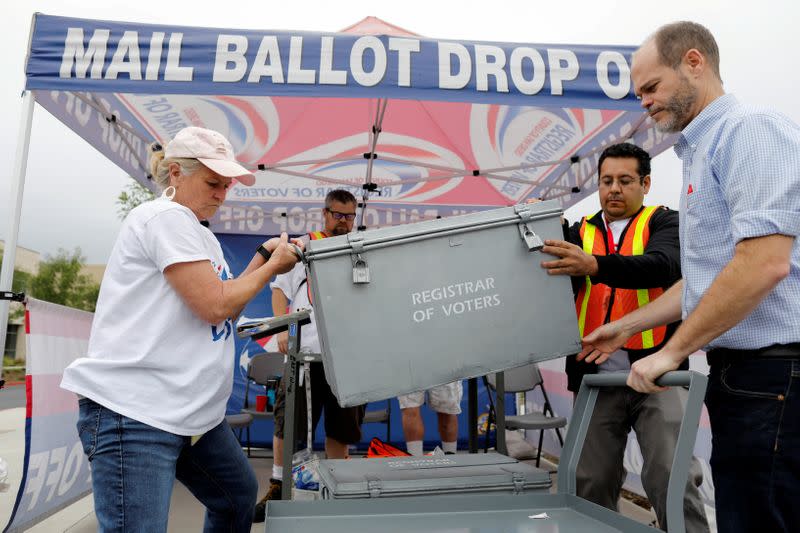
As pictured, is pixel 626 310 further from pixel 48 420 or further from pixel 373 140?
pixel 373 140

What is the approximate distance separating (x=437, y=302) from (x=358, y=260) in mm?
271

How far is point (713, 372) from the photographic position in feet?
5.46

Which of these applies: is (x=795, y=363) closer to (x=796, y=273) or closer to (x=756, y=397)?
(x=756, y=397)

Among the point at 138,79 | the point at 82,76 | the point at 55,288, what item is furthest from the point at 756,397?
the point at 55,288

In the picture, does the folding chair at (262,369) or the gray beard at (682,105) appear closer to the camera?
the gray beard at (682,105)

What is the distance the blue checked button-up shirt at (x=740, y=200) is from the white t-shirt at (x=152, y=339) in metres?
1.38

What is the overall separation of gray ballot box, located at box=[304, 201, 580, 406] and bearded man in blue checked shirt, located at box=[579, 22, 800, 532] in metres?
0.42

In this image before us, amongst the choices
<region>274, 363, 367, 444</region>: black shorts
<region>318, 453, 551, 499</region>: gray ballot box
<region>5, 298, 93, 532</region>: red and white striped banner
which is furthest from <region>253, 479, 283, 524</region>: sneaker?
<region>318, 453, 551, 499</region>: gray ballot box

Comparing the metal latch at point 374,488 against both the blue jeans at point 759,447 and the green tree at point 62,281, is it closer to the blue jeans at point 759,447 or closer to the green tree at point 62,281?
the blue jeans at point 759,447

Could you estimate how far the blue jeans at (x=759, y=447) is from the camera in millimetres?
1444

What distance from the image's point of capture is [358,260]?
1776mm

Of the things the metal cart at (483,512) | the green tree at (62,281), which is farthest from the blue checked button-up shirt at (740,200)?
the green tree at (62,281)

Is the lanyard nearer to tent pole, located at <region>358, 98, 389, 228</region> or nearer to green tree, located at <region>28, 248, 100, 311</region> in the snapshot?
tent pole, located at <region>358, 98, 389, 228</region>

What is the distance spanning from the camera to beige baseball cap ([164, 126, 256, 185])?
73.8 inches
